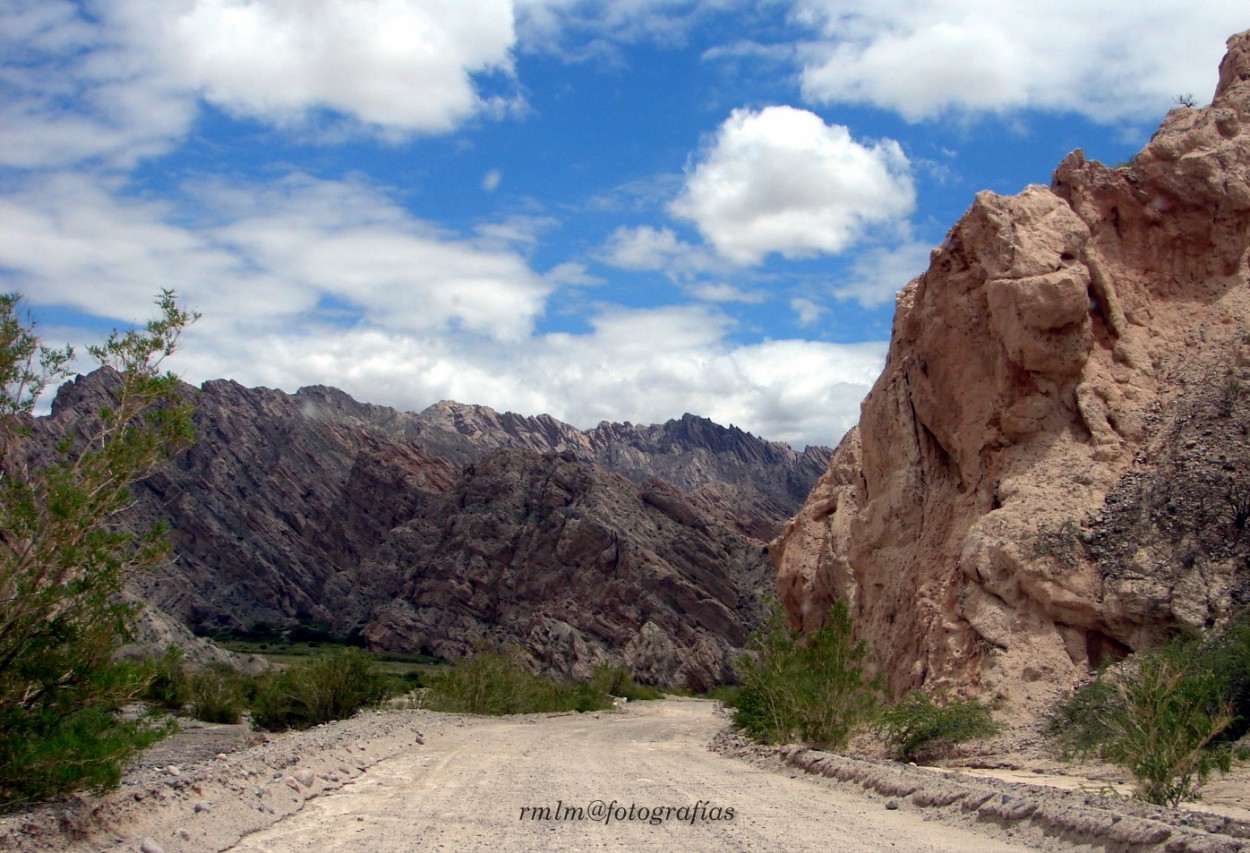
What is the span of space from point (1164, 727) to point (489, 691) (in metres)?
32.4

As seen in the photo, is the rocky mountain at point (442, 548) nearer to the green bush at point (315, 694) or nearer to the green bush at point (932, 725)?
the green bush at point (315, 694)

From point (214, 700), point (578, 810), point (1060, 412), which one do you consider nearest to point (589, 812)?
point (578, 810)

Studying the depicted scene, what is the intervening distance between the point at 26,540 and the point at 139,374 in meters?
2.27

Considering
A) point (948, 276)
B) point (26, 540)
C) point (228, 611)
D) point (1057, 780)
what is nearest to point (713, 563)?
point (228, 611)

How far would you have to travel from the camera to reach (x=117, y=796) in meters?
9.68

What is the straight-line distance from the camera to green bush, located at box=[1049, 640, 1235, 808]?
434 inches

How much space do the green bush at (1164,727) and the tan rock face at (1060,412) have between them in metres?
2.80

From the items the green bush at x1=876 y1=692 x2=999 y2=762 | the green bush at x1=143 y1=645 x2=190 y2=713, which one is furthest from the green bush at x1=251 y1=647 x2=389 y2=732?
the green bush at x1=876 y1=692 x2=999 y2=762

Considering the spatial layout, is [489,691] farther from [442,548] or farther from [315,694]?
[442,548]

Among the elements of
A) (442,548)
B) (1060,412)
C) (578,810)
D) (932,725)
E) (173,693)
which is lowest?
(173,693)

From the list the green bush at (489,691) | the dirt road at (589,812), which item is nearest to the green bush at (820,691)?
the dirt road at (589,812)

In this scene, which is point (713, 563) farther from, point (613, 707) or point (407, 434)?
point (407, 434)

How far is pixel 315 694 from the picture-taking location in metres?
29.8

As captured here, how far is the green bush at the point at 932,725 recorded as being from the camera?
17094 mm
